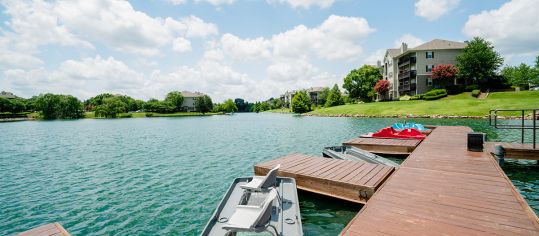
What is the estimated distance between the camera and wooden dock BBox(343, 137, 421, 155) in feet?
58.2

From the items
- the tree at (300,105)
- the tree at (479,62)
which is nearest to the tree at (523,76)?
the tree at (479,62)

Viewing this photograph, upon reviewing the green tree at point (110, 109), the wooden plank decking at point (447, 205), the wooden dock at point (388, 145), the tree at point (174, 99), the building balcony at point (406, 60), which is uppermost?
the building balcony at point (406, 60)

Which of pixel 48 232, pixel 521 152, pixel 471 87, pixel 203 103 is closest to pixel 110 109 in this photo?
pixel 203 103

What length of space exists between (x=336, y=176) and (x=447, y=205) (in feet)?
13.6

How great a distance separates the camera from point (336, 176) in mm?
10547

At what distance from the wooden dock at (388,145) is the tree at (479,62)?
58062 millimetres

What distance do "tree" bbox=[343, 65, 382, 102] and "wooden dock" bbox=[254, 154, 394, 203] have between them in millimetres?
83847

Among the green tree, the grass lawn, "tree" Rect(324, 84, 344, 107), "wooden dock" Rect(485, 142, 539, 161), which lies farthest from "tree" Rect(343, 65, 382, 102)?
the green tree

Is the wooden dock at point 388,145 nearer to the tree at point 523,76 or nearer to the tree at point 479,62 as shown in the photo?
the tree at point 479,62

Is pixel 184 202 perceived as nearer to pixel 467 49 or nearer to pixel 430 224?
pixel 430 224

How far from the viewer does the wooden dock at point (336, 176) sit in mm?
9394

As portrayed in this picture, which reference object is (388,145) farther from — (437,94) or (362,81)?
(362,81)

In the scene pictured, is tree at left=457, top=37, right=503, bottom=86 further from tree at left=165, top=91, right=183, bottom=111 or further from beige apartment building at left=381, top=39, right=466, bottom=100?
tree at left=165, top=91, right=183, bottom=111

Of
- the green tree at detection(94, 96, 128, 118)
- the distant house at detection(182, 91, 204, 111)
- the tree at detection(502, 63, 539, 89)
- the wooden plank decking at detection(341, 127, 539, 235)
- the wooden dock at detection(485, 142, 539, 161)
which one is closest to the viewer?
the wooden plank decking at detection(341, 127, 539, 235)
